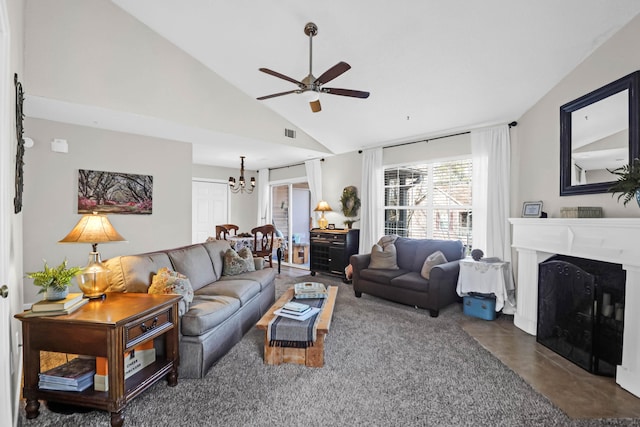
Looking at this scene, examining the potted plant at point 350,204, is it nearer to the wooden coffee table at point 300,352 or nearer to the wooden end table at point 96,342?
the wooden coffee table at point 300,352

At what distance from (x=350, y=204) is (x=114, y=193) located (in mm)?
3809

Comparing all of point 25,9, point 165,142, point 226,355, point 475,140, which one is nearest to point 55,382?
point 226,355

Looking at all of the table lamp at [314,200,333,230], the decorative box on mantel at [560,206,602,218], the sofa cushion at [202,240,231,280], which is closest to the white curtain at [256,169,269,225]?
the table lamp at [314,200,333,230]

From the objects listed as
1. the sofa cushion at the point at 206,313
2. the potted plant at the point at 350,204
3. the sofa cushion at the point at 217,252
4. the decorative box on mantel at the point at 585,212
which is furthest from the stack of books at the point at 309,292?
the potted plant at the point at 350,204

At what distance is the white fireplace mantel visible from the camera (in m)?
2.18

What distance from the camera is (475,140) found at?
4.25 metres

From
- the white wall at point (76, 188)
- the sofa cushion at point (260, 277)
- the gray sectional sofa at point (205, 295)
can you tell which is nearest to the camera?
the gray sectional sofa at point (205, 295)

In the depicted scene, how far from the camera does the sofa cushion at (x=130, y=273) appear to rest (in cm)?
241

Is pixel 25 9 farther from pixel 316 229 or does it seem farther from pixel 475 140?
pixel 475 140

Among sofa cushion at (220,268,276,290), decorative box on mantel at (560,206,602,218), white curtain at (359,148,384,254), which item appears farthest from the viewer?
white curtain at (359,148,384,254)

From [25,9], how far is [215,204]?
4.80 m

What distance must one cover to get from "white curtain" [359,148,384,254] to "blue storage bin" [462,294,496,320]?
1931mm

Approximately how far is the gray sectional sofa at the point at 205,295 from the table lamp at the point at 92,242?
295mm

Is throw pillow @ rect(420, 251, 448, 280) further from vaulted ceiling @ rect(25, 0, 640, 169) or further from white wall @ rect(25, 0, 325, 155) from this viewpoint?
white wall @ rect(25, 0, 325, 155)
